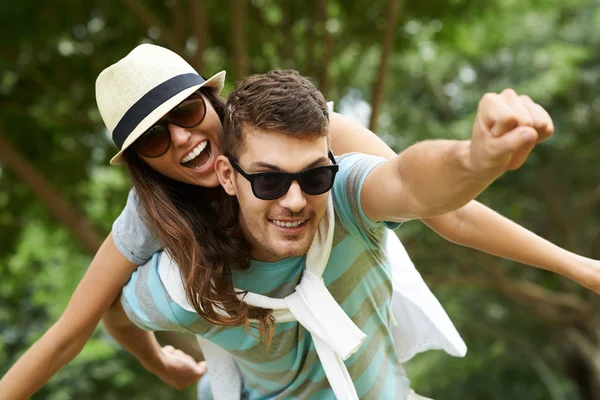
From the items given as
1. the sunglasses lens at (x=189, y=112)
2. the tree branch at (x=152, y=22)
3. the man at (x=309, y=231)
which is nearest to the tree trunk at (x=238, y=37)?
the tree branch at (x=152, y=22)

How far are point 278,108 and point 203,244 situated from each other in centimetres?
53

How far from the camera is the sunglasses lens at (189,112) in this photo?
263cm

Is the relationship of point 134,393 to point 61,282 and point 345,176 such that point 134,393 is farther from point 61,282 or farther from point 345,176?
point 345,176

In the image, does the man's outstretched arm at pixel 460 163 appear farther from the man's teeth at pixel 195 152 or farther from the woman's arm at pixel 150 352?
the woman's arm at pixel 150 352

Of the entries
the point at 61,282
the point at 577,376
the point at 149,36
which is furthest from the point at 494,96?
the point at 577,376

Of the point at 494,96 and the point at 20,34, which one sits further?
the point at 20,34

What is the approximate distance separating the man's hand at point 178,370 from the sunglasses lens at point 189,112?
1308 millimetres

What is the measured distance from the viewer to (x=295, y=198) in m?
2.23

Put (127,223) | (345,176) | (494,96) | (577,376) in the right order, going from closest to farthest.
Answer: (494,96), (345,176), (127,223), (577,376)

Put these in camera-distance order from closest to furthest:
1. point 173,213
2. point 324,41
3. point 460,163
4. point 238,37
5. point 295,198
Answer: point 460,163
point 295,198
point 173,213
point 238,37
point 324,41

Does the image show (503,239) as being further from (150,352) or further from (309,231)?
(150,352)

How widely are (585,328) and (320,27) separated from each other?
7229mm

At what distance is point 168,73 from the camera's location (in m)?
2.71

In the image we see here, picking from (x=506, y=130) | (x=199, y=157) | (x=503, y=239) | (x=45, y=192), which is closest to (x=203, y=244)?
(x=199, y=157)
